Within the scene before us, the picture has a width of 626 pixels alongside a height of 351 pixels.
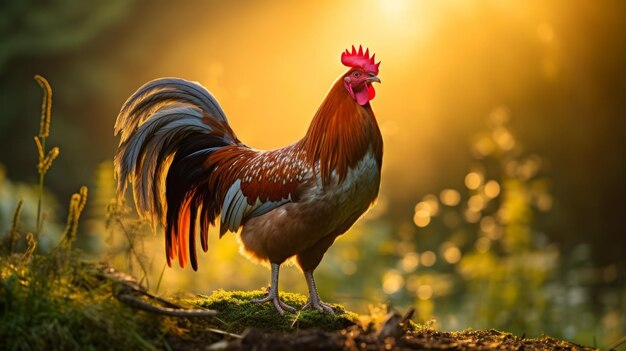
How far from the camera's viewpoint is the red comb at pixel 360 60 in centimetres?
480

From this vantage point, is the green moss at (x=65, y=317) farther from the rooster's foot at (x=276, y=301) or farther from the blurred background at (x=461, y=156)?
the blurred background at (x=461, y=156)

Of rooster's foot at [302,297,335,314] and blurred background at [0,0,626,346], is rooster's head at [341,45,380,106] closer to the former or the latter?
rooster's foot at [302,297,335,314]

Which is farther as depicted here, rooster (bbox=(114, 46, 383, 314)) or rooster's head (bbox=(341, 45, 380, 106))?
rooster's head (bbox=(341, 45, 380, 106))

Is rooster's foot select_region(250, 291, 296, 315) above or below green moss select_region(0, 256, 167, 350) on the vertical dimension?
above

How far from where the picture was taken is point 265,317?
4559 mm

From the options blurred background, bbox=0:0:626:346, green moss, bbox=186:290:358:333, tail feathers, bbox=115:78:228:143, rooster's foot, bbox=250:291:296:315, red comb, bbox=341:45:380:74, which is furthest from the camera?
blurred background, bbox=0:0:626:346

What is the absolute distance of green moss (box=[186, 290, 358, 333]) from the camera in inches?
175

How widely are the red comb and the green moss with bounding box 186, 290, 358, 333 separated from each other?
53.3 inches

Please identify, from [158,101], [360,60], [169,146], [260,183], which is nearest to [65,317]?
[260,183]

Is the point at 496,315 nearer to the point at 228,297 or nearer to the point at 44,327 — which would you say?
the point at 228,297

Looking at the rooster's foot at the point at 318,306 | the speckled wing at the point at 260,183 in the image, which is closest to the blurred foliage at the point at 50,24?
the speckled wing at the point at 260,183

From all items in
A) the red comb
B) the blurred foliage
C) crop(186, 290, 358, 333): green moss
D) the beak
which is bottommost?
crop(186, 290, 358, 333): green moss

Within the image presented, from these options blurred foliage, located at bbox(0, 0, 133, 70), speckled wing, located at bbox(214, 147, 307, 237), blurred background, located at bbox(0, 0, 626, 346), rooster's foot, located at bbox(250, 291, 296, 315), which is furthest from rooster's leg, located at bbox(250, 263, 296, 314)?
blurred foliage, located at bbox(0, 0, 133, 70)

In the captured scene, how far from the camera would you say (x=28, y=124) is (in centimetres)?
1579
